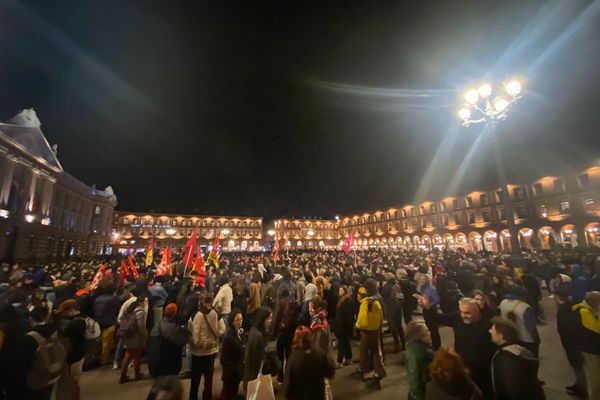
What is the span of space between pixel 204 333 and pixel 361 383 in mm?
3285

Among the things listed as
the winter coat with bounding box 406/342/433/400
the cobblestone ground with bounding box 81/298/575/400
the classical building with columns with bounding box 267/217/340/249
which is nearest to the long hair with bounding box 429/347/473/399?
the winter coat with bounding box 406/342/433/400

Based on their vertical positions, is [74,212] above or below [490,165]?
below

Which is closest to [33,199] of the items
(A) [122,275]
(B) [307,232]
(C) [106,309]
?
(A) [122,275]

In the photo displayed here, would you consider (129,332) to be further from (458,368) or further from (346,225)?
(346,225)

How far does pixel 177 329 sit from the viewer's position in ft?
14.4

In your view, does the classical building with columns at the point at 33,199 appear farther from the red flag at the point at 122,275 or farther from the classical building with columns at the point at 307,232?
the classical building with columns at the point at 307,232

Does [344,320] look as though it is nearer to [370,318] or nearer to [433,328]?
[370,318]

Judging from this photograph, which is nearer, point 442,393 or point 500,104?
point 442,393

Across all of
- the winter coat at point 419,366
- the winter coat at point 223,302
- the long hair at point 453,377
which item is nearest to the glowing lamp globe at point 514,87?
the winter coat at point 419,366

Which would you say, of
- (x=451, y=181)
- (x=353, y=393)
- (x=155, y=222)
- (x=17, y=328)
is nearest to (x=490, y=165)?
(x=451, y=181)

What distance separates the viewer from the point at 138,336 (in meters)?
5.68

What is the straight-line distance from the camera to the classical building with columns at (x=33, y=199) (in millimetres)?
27312

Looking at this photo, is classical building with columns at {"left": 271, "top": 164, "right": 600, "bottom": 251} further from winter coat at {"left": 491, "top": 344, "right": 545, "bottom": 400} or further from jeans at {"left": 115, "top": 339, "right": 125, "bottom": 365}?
winter coat at {"left": 491, "top": 344, "right": 545, "bottom": 400}

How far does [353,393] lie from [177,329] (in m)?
3.40
